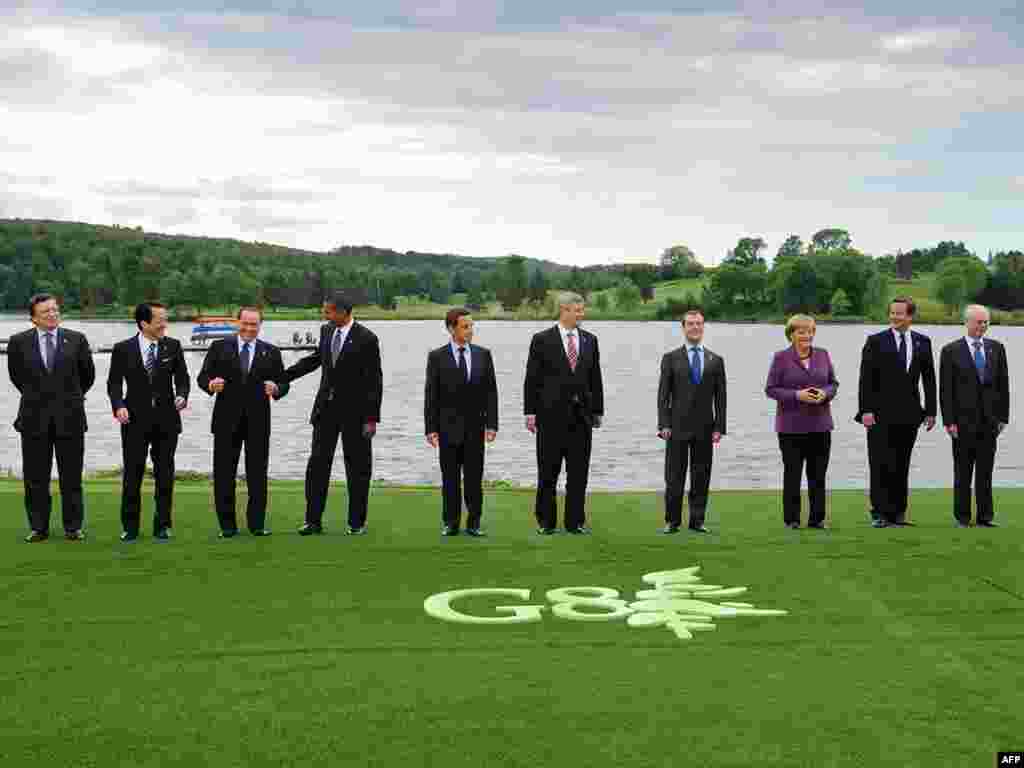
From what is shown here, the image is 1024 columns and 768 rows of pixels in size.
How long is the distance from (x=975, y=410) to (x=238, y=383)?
300 inches

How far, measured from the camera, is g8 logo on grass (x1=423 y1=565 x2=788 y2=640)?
25.7 ft

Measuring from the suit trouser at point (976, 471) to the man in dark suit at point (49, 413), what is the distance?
351 inches

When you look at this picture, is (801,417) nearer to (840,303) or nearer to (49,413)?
(49,413)

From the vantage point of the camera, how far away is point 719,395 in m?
11.5

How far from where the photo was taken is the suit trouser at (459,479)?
37.1ft

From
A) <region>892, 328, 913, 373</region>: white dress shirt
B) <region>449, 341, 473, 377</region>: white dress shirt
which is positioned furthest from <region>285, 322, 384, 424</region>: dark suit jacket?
<region>892, 328, 913, 373</region>: white dress shirt

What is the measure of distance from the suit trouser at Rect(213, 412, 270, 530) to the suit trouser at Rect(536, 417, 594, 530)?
9.04 feet

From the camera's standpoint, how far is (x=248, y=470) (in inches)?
448

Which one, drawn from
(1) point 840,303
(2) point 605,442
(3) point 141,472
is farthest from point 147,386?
(1) point 840,303

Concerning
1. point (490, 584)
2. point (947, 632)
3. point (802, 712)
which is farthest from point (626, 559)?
point (802, 712)

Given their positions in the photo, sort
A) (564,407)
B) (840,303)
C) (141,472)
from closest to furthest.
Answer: (141,472)
(564,407)
(840,303)

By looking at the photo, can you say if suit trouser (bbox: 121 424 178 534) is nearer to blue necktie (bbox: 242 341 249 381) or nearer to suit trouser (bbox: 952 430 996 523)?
blue necktie (bbox: 242 341 249 381)

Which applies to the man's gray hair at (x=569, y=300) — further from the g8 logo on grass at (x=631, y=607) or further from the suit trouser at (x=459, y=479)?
the g8 logo on grass at (x=631, y=607)

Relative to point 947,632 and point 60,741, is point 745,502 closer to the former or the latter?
point 947,632
